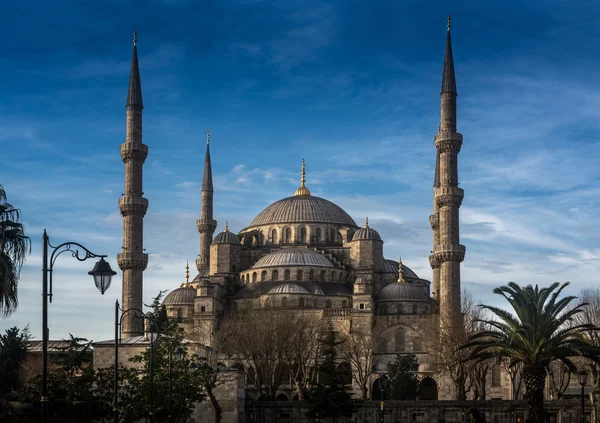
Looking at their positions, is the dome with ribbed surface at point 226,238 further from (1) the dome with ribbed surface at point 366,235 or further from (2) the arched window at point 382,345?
(2) the arched window at point 382,345

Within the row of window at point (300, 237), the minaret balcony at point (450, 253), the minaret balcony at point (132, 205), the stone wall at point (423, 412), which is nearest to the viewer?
the stone wall at point (423, 412)

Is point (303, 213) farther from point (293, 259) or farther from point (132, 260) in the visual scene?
point (132, 260)

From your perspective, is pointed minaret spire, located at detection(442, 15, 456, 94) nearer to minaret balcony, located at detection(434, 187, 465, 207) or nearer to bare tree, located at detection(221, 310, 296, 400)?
minaret balcony, located at detection(434, 187, 465, 207)

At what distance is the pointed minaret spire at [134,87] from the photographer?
66250mm

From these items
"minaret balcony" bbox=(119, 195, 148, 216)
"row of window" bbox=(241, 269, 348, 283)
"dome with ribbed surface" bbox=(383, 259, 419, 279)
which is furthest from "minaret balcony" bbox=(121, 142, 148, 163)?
"dome with ribbed surface" bbox=(383, 259, 419, 279)

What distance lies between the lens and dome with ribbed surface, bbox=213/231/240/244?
78000 mm

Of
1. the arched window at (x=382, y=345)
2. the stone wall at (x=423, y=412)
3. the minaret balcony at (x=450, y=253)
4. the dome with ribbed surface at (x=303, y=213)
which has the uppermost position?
the dome with ribbed surface at (x=303, y=213)

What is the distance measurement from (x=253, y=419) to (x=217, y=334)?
577 inches

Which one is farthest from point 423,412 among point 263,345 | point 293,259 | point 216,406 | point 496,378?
point 293,259

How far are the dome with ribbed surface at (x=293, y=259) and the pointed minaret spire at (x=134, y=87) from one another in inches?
628

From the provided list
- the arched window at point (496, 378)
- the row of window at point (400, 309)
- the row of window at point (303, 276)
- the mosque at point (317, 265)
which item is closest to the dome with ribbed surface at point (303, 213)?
the mosque at point (317, 265)

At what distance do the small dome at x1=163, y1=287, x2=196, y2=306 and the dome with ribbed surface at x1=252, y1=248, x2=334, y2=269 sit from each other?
523 centimetres

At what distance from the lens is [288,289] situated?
70.2m

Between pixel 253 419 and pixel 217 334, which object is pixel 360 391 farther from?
pixel 253 419
